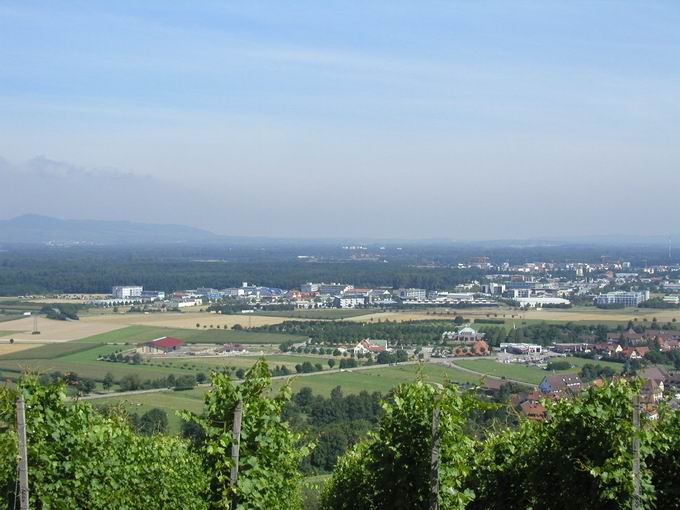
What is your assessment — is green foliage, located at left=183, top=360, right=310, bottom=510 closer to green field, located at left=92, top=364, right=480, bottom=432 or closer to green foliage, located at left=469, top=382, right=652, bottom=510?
green foliage, located at left=469, top=382, right=652, bottom=510

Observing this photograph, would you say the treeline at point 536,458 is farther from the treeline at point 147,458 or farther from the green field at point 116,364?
the green field at point 116,364

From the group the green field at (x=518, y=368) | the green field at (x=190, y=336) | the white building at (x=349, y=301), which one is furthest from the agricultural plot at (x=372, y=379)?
the white building at (x=349, y=301)

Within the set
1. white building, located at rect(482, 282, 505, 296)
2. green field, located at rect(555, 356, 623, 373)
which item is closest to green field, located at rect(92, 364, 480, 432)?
green field, located at rect(555, 356, 623, 373)

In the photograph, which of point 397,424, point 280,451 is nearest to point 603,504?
point 397,424

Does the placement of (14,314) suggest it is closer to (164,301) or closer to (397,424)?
(164,301)

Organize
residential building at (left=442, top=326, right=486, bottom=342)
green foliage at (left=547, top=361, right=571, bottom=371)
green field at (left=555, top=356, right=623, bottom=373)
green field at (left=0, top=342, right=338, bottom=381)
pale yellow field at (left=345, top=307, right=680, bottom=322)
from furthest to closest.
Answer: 1. pale yellow field at (left=345, top=307, right=680, bottom=322)
2. residential building at (left=442, top=326, right=486, bottom=342)
3. green foliage at (left=547, top=361, right=571, bottom=371)
4. green field at (left=555, top=356, right=623, bottom=373)
5. green field at (left=0, top=342, right=338, bottom=381)

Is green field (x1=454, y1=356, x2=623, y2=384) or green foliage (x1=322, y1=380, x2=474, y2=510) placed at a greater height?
green foliage (x1=322, y1=380, x2=474, y2=510)
